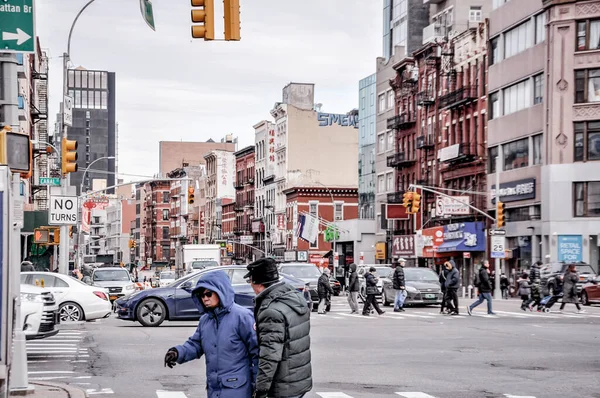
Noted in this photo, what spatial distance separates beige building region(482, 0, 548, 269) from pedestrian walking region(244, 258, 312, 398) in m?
53.0

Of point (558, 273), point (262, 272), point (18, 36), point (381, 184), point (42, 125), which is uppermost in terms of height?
point (42, 125)

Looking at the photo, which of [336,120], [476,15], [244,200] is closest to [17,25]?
[476,15]

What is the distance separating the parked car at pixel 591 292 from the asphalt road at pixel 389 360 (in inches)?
491

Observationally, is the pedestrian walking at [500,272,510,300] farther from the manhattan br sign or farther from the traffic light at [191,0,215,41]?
the manhattan br sign

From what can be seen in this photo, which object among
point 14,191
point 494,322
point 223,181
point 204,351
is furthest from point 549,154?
point 223,181

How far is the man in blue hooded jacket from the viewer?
8156 millimetres

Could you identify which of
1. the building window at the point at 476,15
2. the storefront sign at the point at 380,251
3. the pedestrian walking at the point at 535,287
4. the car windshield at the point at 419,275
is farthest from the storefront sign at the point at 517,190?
the storefront sign at the point at 380,251

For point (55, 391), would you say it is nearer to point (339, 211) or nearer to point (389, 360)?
point (389, 360)

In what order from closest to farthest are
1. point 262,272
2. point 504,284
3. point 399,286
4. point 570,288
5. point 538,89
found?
point 262,272 → point 570,288 → point 399,286 → point 504,284 → point 538,89

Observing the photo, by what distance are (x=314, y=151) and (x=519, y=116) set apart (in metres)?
59.0

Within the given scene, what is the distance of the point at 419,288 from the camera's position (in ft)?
140

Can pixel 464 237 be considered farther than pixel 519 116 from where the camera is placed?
Yes

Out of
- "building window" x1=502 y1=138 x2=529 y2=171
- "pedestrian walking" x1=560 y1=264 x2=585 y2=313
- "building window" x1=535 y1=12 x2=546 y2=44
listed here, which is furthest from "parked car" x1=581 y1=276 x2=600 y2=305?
"building window" x1=535 y1=12 x2=546 y2=44

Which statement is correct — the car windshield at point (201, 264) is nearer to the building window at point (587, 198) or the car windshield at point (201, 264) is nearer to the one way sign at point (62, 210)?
the building window at point (587, 198)
